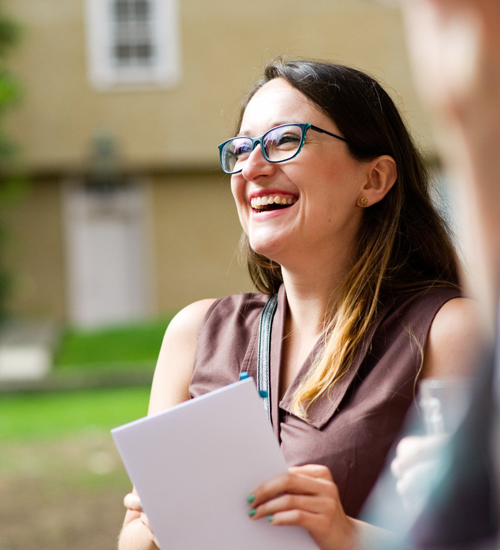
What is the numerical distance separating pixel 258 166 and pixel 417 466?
1.29 meters

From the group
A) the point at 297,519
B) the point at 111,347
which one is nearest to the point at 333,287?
the point at 297,519

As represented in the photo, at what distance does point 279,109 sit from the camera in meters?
2.13

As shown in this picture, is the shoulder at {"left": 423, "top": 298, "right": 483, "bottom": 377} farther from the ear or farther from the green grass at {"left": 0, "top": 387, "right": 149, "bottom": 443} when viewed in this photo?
the green grass at {"left": 0, "top": 387, "right": 149, "bottom": 443}

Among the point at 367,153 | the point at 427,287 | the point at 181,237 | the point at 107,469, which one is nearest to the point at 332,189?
the point at 367,153

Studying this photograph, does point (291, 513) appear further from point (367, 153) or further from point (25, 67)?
point (25, 67)

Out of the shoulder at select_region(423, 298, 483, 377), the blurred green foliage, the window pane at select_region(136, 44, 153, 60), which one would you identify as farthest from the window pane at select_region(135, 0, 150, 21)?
the shoulder at select_region(423, 298, 483, 377)

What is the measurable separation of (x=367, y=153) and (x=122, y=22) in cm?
1424

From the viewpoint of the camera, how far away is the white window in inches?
598

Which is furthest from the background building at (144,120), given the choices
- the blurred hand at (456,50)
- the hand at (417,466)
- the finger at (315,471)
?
the blurred hand at (456,50)

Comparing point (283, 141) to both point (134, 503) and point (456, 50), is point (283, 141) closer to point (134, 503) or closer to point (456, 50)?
point (134, 503)

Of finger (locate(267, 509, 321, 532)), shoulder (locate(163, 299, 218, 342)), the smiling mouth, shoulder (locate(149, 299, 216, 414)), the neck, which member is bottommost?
finger (locate(267, 509, 321, 532))

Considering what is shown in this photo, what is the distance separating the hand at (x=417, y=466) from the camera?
29.9 inches

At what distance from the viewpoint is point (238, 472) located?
166 cm

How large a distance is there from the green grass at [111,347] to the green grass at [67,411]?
60.5 inches
